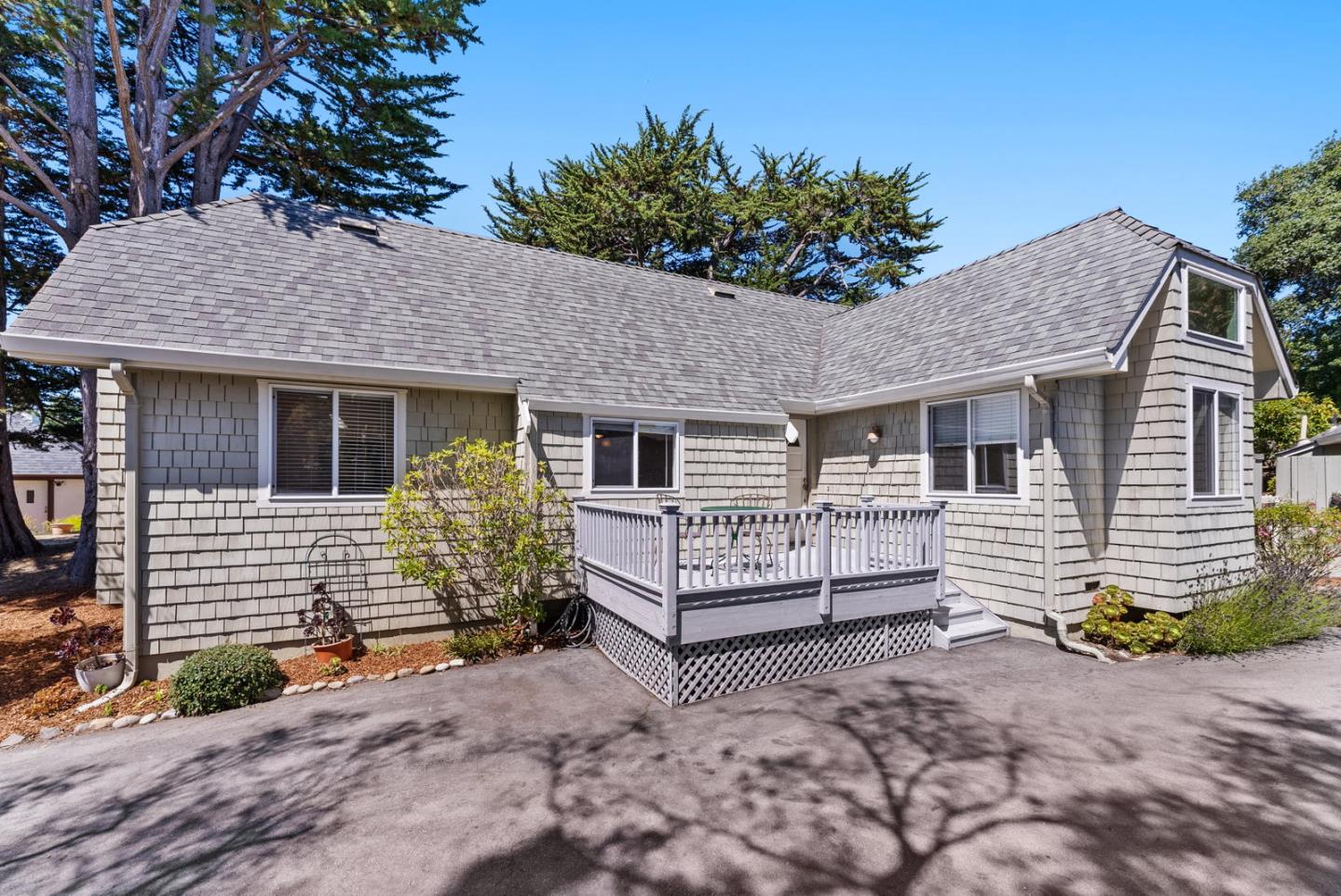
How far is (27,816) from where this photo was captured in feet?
13.0

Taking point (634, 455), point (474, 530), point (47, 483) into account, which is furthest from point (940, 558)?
point (47, 483)

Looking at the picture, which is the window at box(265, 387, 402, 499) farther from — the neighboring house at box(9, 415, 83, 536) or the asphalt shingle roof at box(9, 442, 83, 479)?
the neighboring house at box(9, 415, 83, 536)

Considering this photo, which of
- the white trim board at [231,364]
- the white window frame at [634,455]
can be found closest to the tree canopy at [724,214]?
the white window frame at [634,455]

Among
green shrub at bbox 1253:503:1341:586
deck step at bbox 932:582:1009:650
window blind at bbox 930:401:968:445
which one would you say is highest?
window blind at bbox 930:401:968:445

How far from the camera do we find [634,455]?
8.70 m

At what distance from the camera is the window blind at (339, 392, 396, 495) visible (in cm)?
719

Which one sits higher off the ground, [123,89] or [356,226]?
[123,89]

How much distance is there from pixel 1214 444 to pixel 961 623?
432 cm

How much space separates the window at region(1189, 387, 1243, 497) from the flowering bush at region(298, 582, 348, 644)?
36.5 ft

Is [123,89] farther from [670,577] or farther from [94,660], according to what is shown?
[670,577]

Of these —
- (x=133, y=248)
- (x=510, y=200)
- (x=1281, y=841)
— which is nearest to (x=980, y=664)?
(x=1281, y=841)

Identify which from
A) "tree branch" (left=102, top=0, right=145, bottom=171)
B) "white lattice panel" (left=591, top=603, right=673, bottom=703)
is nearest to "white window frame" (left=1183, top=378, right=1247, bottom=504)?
"white lattice panel" (left=591, top=603, right=673, bottom=703)

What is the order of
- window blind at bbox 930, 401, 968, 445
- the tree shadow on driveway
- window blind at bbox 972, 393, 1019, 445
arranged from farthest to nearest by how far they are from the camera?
window blind at bbox 930, 401, 968, 445 → window blind at bbox 972, 393, 1019, 445 → the tree shadow on driveway

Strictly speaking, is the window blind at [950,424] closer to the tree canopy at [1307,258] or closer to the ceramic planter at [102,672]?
the ceramic planter at [102,672]
